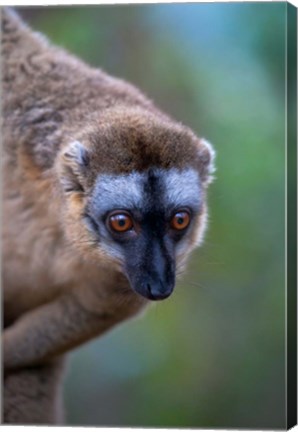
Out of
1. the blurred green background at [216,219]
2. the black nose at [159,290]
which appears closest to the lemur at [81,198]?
the black nose at [159,290]

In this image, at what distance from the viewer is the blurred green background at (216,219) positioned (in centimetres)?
480

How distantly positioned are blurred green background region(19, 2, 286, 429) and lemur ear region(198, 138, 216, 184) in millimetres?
152

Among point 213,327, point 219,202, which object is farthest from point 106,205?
point 213,327

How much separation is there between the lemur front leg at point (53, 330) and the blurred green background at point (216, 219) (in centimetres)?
25

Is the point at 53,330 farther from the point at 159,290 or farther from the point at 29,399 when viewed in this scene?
the point at 159,290

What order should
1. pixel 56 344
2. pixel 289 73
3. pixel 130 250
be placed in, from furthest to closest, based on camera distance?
pixel 56 344, pixel 289 73, pixel 130 250

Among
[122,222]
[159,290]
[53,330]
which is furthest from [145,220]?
[53,330]

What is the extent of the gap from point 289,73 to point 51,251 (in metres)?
1.48

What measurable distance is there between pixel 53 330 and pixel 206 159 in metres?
1.18

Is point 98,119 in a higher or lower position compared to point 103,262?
higher

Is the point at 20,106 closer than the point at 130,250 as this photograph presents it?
No

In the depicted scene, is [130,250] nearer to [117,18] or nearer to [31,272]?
[31,272]

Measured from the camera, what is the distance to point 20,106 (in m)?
5.04

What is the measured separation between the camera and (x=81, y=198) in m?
4.56
